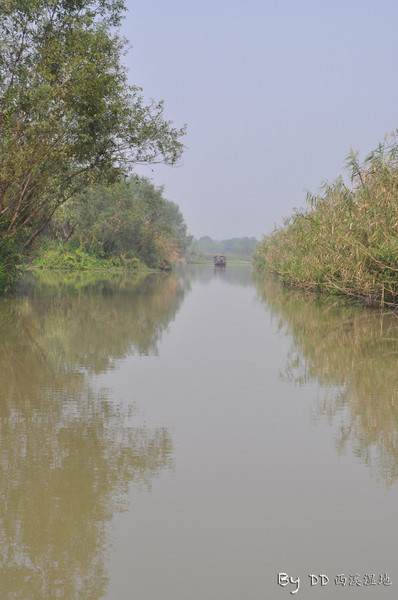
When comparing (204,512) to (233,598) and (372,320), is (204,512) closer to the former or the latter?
(233,598)

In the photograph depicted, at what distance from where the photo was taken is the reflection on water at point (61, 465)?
9.92ft

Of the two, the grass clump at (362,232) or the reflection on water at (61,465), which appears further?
the grass clump at (362,232)

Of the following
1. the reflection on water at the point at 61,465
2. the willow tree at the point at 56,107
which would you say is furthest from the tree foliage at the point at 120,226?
the reflection on water at the point at 61,465

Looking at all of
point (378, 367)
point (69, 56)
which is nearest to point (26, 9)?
point (69, 56)

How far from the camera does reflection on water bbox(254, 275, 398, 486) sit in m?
5.14

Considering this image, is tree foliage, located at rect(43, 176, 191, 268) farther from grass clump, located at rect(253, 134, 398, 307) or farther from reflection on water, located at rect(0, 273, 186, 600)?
reflection on water, located at rect(0, 273, 186, 600)

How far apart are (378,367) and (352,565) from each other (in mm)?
6044

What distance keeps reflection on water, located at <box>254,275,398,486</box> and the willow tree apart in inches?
311

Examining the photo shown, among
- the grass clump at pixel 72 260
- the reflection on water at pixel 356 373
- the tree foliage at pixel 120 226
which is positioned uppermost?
the tree foliage at pixel 120 226

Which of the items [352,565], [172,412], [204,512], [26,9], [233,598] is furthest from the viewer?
[26,9]

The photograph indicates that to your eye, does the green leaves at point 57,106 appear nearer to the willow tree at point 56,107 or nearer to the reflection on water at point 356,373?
the willow tree at point 56,107

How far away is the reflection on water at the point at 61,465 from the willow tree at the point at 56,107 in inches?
321

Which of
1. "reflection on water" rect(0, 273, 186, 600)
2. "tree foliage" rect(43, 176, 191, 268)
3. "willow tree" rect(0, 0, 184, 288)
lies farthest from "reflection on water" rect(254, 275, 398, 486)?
"tree foliage" rect(43, 176, 191, 268)

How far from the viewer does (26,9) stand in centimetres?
1511
